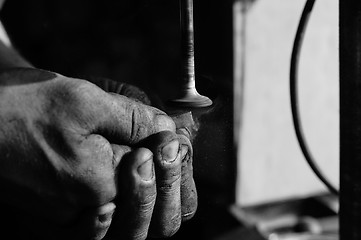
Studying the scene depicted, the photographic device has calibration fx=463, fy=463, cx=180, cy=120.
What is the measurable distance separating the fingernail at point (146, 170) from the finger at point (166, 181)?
0.02 m

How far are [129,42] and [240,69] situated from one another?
55 centimetres

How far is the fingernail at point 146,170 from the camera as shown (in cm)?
71

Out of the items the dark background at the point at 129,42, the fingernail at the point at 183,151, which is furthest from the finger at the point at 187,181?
the dark background at the point at 129,42

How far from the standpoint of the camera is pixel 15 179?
0.69m

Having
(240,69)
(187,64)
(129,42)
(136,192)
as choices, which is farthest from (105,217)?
(240,69)

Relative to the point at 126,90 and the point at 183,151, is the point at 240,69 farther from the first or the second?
the point at 183,151

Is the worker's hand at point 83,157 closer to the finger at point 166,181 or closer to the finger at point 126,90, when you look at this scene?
the finger at point 166,181

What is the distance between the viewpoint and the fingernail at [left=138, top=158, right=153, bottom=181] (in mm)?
712

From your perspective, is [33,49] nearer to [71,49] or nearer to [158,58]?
[71,49]

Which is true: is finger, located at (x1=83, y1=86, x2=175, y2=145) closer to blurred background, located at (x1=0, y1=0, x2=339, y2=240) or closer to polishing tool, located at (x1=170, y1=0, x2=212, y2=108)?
polishing tool, located at (x1=170, y1=0, x2=212, y2=108)

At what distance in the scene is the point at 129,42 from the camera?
215 cm

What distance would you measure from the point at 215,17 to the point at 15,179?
160cm

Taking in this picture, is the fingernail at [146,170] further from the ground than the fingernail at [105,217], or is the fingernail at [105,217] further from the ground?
the fingernail at [146,170]

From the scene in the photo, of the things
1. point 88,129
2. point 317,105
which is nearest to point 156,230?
point 88,129
